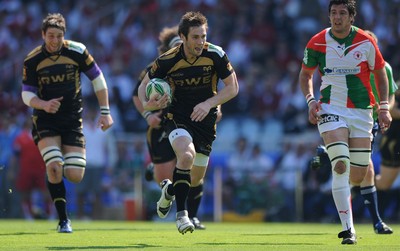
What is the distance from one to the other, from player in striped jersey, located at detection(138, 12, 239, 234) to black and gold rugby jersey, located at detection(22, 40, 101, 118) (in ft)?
6.02

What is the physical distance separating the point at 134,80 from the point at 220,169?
4.55 meters

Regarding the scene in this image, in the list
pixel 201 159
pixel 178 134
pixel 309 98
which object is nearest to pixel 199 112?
pixel 178 134

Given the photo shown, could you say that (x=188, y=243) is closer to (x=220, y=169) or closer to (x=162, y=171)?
(x=162, y=171)

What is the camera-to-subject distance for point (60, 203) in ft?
40.7

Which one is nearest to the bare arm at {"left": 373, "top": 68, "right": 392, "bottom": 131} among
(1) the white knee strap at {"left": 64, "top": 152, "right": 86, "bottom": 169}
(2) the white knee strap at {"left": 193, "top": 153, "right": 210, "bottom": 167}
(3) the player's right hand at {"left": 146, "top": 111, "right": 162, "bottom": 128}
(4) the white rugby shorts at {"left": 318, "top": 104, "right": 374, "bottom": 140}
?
(4) the white rugby shorts at {"left": 318, "top": 104, "right": 374, "bottom": 140}

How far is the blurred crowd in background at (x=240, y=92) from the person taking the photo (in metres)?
19.5

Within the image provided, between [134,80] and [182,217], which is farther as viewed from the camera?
[134,80]

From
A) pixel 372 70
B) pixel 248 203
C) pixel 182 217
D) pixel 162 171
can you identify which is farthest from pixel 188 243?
pixel 248 203

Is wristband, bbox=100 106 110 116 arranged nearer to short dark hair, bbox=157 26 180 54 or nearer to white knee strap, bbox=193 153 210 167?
short dark hair, bbox=157 26 180 54

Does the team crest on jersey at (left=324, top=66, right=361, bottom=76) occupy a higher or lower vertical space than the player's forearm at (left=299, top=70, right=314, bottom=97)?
higher

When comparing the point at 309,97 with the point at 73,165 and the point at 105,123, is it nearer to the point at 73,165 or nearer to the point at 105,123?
the point at 105,123

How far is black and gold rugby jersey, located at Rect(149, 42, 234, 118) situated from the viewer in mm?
10734

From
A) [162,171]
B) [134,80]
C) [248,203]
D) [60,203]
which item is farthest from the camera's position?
[134,80]

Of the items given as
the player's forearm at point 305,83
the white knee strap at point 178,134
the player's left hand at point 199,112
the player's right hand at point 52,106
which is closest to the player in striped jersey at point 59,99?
the player's right hand at point 52,106
